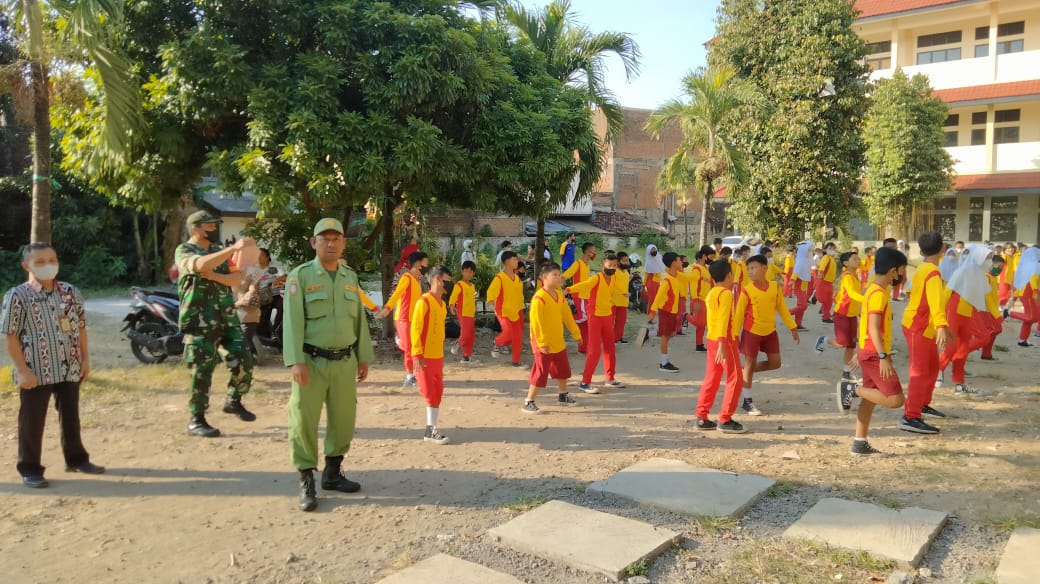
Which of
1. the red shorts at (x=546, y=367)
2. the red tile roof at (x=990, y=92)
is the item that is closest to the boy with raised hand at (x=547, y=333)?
the red shorts at (x=546, y=367)

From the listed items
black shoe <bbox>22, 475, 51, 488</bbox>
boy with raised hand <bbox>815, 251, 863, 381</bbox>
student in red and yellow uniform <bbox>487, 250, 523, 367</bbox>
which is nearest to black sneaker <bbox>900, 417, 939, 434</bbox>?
boy with raised hand <bbox>815, 251, 863, 381</bbox>

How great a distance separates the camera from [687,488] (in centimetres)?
495

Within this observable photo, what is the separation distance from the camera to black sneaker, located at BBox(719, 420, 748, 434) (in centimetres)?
655

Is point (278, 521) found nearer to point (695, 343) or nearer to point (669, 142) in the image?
point (695, 343)

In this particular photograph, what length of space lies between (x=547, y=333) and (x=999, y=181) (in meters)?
23.0

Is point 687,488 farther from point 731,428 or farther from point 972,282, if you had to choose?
point 972,282

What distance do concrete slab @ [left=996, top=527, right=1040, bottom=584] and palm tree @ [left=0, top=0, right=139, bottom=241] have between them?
836cm

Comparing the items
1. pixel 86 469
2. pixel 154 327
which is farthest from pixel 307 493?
pixel 154 327

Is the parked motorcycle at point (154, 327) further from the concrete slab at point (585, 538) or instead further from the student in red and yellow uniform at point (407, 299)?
the concrete slab at point (585, 538)

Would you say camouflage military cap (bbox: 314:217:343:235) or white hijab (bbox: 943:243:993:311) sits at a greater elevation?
camouflage military cap (bbox: 314:217:343:235)

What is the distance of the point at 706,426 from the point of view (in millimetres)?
6621

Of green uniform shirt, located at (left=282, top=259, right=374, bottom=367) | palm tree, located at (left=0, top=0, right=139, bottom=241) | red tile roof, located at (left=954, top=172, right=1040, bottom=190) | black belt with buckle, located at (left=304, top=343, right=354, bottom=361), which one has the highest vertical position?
red tile roof, located at (left=954, top=172, right=1040, bottom=190)

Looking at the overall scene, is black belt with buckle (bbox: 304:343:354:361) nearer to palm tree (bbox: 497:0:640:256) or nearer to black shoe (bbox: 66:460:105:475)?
black shoe (bbox: 66:460:105:475)

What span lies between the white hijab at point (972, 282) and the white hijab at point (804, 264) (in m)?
5.39
